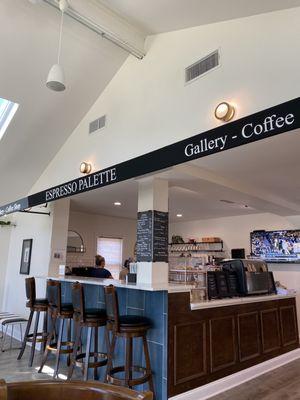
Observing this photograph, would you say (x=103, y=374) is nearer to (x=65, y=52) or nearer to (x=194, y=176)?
(x=194, y=176)

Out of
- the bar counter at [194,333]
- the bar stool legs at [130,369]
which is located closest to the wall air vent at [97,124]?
the bar counter at [194,333]

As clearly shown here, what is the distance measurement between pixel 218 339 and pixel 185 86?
9.18 feet

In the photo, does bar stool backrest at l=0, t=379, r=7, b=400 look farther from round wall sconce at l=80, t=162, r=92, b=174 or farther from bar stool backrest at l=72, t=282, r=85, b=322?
round wall sconce at l=80, t=162, r=92, b=174

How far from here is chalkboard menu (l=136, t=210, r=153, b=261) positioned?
3602mm

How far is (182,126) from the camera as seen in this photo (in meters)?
3.22

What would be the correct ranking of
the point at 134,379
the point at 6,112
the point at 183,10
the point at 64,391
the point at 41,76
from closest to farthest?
the point at 64,391 → the point at 134,379 → the point at 183,10 → the point at 41,76 → the point at 6,112

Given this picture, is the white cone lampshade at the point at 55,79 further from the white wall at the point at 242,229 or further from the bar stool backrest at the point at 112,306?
the white wall at the point at 242,229

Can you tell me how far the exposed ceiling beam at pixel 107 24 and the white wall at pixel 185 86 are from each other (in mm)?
180

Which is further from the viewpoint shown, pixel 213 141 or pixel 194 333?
pixel 194 333

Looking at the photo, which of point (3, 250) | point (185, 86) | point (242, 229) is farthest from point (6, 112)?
point (242, 229)

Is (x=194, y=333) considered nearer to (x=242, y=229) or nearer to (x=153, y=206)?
(x=153, y=206)

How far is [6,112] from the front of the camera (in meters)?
4.62

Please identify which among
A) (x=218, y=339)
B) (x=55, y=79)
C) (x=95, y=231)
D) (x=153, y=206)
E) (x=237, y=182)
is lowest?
(x=218, y=339)

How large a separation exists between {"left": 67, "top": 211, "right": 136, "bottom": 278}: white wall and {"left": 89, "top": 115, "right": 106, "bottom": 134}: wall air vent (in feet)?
9.26
